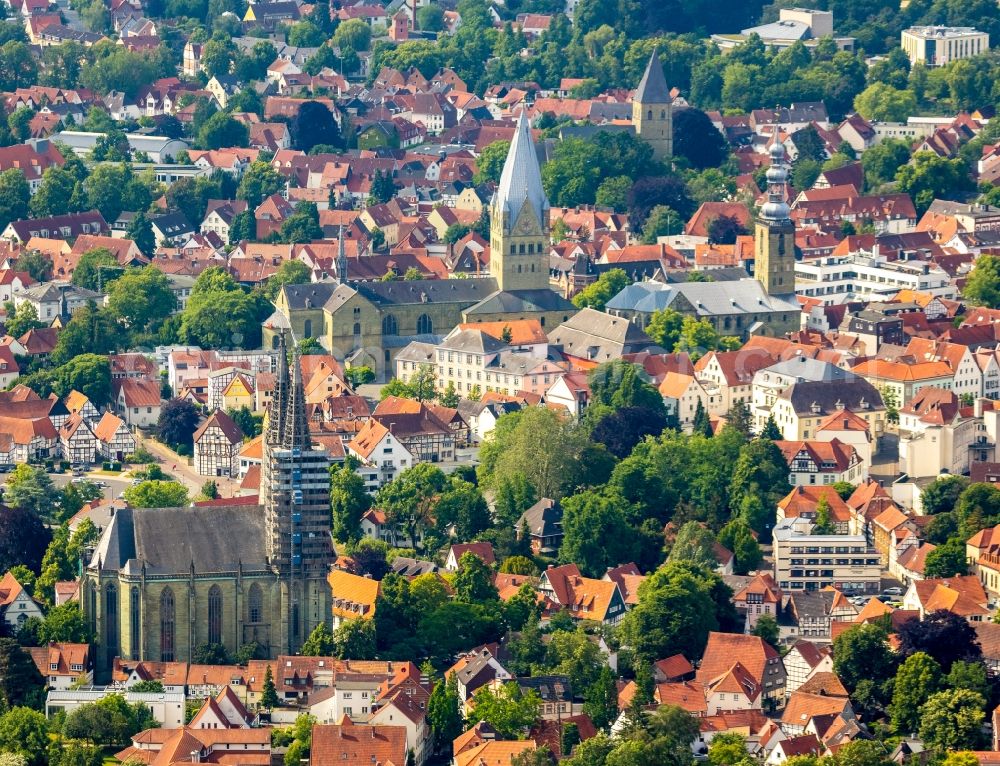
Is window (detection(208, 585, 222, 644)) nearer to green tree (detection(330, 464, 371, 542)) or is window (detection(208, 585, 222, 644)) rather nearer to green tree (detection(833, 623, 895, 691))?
green tree (detection(330, 464, 371, 542))

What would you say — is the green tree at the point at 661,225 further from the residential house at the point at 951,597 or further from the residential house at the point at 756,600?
the residential house at the point at 951,597

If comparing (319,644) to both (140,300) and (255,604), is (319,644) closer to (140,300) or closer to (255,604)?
(255,604)

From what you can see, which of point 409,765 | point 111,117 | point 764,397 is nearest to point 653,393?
point 764,397

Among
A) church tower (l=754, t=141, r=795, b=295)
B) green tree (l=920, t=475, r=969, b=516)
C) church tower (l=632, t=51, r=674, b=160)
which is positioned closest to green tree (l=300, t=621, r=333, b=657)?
green tree (l=920, t=475, r=969, b=516)

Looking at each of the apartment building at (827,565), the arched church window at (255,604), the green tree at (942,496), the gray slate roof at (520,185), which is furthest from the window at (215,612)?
the gray slate roof at (520,185)

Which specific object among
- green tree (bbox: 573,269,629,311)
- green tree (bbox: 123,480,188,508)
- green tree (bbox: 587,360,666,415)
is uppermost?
green tree (bbox: 573,269,629,311)
